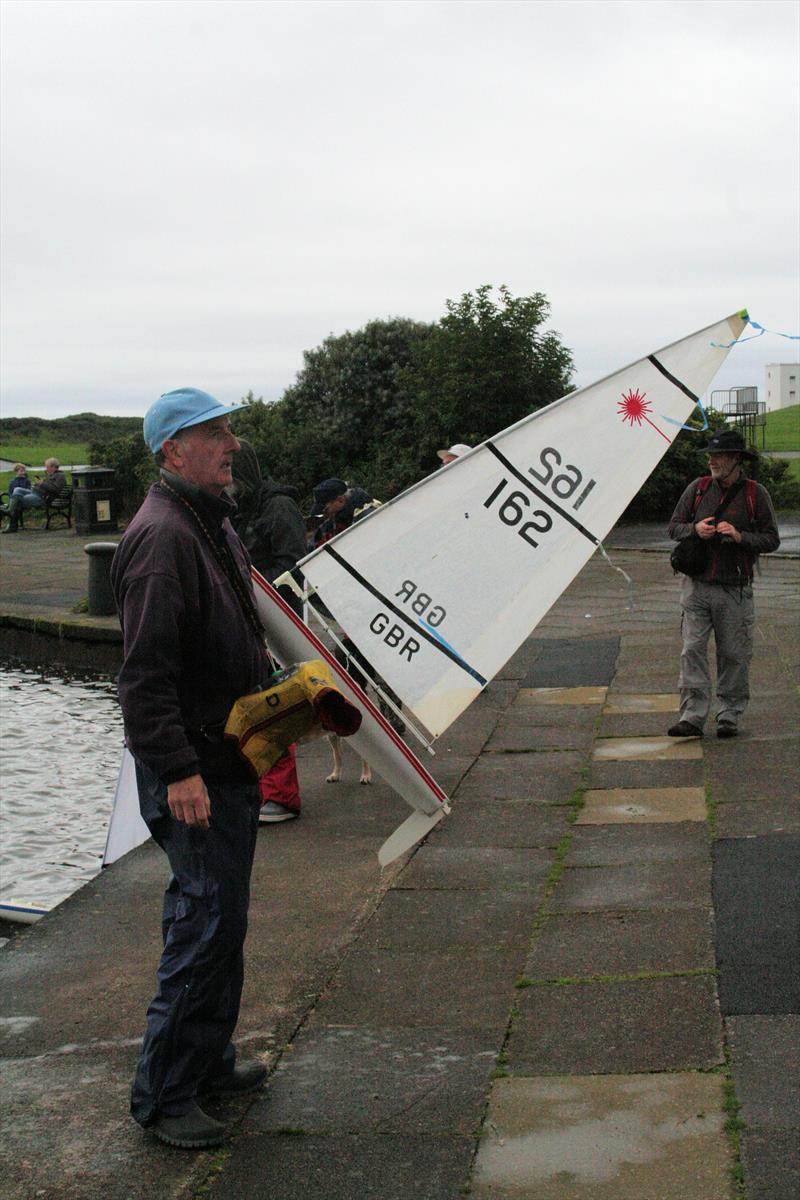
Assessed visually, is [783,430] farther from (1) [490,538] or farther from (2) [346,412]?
(1) [490,538]

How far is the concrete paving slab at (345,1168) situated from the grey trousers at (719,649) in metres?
5.06

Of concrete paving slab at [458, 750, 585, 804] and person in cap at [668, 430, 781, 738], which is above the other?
person in cap at [668, 430, 781, 738]

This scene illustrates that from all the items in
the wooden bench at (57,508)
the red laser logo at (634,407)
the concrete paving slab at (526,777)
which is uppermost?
Result: the red laser logo at (634,407)

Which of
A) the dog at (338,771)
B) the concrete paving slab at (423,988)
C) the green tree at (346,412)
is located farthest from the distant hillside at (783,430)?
the concrete paving slab at (423,988)

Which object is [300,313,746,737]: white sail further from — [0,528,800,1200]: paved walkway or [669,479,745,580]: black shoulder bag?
[669,479,745,580]: black shoulder bag

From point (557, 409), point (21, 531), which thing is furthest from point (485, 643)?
point (21, 531)

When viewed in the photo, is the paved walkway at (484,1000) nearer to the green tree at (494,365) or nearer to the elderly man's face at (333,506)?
the elderly man's face at (333,506)

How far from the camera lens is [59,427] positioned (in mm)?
64938

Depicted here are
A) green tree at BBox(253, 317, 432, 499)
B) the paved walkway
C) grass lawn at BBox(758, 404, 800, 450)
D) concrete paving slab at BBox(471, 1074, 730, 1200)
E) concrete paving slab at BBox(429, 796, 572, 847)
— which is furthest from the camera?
grass lawn at BBox(758, 404, 800, 450)

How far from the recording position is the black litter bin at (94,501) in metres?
26.0

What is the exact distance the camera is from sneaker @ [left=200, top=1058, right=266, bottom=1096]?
13.3 ft

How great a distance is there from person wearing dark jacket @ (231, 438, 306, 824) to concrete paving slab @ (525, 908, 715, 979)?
215cm

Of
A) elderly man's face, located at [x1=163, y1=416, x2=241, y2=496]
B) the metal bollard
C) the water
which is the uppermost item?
elderly man's face, located at [x1=163, y1=416, x2=241, y2=496]

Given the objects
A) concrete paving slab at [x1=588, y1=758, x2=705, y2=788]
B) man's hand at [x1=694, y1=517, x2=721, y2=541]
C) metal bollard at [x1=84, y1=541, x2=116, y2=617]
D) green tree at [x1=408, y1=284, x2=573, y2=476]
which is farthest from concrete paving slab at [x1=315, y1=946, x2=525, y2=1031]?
green tree at [x1=408, y1=284, x2=573, y2=476]
